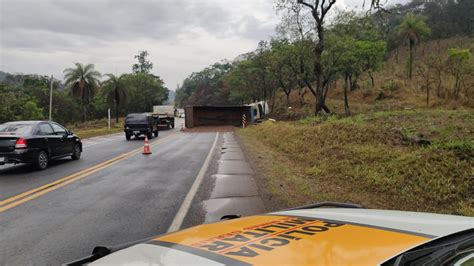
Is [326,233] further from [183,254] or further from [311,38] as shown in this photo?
[311,38]

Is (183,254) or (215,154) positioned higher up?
(183,254)

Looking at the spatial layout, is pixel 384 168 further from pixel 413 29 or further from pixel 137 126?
pixel 413 29

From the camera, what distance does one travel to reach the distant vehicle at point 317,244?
1966 mm

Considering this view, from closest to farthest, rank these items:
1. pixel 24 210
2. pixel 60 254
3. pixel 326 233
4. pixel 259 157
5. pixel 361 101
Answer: pixel 326 233, pixel 60 254, pixel 24 210, pixel 259 157, pixel 361 101

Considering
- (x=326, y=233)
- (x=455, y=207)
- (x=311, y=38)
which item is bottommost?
(x=455, y=207)

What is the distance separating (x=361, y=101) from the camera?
179 feet

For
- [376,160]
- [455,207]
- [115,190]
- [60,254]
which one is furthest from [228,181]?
[60,254]

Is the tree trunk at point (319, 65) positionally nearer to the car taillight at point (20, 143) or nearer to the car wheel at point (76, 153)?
the car wheel at point (76, 153)

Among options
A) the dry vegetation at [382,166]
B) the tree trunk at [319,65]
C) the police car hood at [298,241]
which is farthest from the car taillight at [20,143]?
the tree trunk at [319,65]

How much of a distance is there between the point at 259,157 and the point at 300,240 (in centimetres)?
1389

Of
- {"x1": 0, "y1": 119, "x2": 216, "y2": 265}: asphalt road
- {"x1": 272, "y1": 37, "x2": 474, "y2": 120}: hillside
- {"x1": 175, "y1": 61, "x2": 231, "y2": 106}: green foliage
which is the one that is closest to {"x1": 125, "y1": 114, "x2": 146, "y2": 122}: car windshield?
{"x1": 272, "y1": 37, "x2": 474, "y2": 120}: hillside

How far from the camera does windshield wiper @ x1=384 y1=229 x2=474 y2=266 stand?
2.01m

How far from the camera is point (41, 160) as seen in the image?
12.5m

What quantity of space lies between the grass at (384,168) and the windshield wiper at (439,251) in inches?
226
